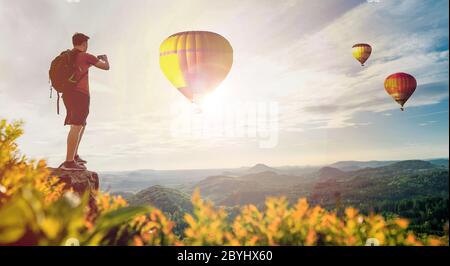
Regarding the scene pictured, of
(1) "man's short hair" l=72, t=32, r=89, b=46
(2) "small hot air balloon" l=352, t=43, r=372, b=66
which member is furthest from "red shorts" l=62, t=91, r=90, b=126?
(2) "small hot air balloon" l=352, t=43, r=372, b=66

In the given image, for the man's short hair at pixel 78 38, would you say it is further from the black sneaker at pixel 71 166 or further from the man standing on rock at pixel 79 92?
the black sneaker at pixel 71 166

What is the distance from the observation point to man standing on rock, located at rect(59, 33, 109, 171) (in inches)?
297

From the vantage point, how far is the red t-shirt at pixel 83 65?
24.8 ft

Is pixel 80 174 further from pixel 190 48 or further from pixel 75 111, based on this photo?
pixel 190 48

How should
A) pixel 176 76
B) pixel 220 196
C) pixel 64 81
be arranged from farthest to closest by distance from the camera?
pixel 220 196
pixel 176 76
pixel 64 81

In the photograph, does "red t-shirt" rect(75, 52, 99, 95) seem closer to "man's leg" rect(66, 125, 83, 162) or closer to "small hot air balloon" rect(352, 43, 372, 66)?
"man's leg" rect(66, 125, 83, 162)

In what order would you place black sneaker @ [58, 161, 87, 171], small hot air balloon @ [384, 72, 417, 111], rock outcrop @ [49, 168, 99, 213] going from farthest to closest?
1. small hot air balloon @ [384, 72, 417, 111]
2. black sneaker @ [58, 161, 87, 171]
3. rock outcrop @ [49, 168, 99, 213]

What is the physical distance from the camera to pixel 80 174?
8.16 m

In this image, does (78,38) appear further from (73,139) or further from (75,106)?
(73,139)

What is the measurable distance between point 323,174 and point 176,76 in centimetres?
15763

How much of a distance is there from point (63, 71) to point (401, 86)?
3951cm

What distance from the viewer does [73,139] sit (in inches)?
305

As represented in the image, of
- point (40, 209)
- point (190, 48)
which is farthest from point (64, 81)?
point (190, 48)

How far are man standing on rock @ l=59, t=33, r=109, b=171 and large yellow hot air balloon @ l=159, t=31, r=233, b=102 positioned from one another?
27.3ft
